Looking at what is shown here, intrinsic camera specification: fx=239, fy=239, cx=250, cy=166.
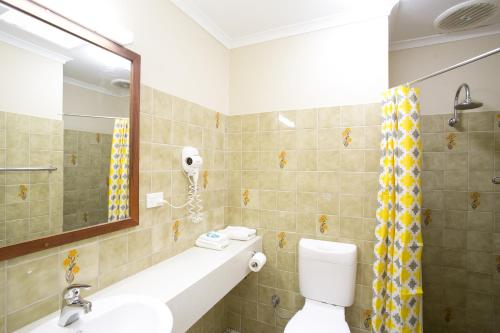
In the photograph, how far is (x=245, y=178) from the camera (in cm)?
210

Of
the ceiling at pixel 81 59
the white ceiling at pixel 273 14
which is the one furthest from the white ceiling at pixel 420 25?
the ceiling at pixel 81 59

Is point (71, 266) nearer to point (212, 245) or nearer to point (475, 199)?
point (212, 245)

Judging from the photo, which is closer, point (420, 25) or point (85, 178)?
point (85, 178)

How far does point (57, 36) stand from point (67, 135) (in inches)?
16.1

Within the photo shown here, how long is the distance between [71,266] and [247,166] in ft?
4.47

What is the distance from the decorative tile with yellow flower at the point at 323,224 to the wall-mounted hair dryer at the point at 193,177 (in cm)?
91

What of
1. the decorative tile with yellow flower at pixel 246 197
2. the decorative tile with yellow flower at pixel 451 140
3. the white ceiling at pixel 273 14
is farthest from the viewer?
the decorative tile with yellow flower at pixel 246 197

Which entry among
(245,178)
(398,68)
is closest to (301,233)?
(245,178)

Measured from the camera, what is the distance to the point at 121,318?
98 centimetres

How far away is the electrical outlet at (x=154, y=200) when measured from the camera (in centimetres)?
138

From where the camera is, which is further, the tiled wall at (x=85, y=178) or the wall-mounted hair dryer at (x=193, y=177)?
the wall-mounted hair dryer at (x=193, y=177)

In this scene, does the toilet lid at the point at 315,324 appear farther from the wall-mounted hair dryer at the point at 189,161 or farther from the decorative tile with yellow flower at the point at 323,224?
the wall-mounted hair dryer at the point at 189,161

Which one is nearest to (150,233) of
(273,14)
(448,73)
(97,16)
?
(97,16)

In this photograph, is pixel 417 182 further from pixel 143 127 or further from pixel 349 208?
pixel 143 127
